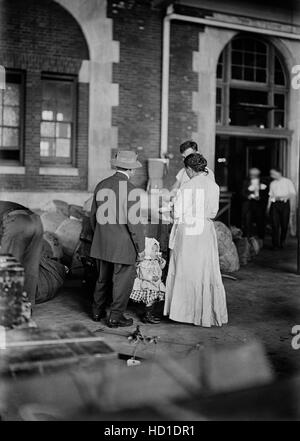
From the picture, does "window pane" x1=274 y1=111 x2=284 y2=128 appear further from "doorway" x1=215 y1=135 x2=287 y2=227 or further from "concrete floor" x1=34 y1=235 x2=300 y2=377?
"concrete floor" x1=34 y1=235 x2=300 y2=377

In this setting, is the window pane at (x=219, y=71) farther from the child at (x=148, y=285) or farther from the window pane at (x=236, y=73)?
the child at (x=148, y=285)

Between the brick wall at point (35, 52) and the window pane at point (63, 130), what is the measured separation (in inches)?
21.4

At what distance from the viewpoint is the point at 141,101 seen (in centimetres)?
1276

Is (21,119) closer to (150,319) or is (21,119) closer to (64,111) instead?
(64,111)

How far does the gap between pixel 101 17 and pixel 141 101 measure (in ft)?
6.41

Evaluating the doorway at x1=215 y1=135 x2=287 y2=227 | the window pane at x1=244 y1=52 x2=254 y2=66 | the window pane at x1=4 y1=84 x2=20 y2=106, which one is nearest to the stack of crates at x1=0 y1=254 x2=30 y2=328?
the window pane at x1=4 y1=84 x2=20 y2=106

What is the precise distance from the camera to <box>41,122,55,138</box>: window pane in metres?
12.2

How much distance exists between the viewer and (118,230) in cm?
611

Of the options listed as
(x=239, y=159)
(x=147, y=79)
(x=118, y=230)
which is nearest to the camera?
(x=118, y=230)

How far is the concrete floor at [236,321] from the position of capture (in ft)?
18.1

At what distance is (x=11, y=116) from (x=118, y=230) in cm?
666

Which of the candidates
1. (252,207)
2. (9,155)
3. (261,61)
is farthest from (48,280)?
(261,61)

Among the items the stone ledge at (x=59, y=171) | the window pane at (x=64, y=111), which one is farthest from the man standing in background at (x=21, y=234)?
the window pane at (x=64, y=111)
